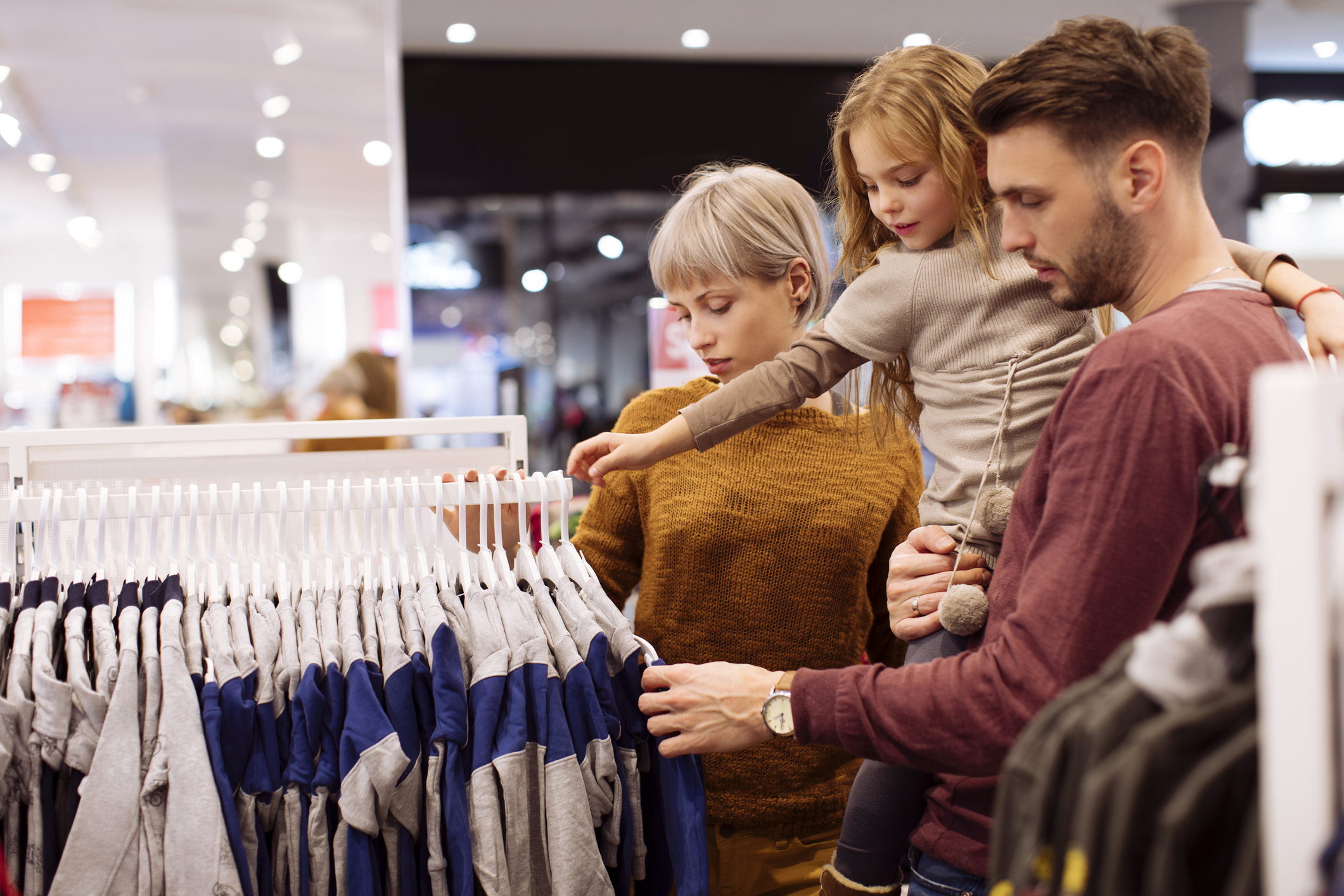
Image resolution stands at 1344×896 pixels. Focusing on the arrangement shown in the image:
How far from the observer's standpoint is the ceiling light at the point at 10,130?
6121mm

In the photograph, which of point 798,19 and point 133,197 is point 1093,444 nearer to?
point 798,19

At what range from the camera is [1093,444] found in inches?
37.0

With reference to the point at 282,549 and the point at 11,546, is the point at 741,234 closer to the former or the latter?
the point at 282,549

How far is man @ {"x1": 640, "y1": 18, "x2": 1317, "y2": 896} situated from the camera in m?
0.91

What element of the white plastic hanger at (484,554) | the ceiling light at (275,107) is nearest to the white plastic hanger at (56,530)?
the white plastic hanger at (484,554)

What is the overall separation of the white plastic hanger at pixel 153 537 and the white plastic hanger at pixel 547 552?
0.53 m

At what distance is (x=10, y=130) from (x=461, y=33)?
113 inches

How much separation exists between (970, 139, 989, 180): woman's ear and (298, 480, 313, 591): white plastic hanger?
1064 millimetres

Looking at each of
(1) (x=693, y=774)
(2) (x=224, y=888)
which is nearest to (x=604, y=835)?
(1) (x=693, y=774)

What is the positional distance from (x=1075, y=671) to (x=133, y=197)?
7.46 metres

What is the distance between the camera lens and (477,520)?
1.64 m

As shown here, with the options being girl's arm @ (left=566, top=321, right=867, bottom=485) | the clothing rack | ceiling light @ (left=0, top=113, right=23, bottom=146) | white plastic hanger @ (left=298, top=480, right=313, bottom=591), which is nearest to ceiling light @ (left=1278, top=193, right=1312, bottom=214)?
girl's arm @ (left=566, top=321, right=867, bottom=485)

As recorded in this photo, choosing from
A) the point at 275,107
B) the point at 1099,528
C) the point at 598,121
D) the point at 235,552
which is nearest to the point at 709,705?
the point at 1099,528

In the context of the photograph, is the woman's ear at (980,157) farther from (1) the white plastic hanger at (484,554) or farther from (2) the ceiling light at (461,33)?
(2) the ceiling light at (461,33)
